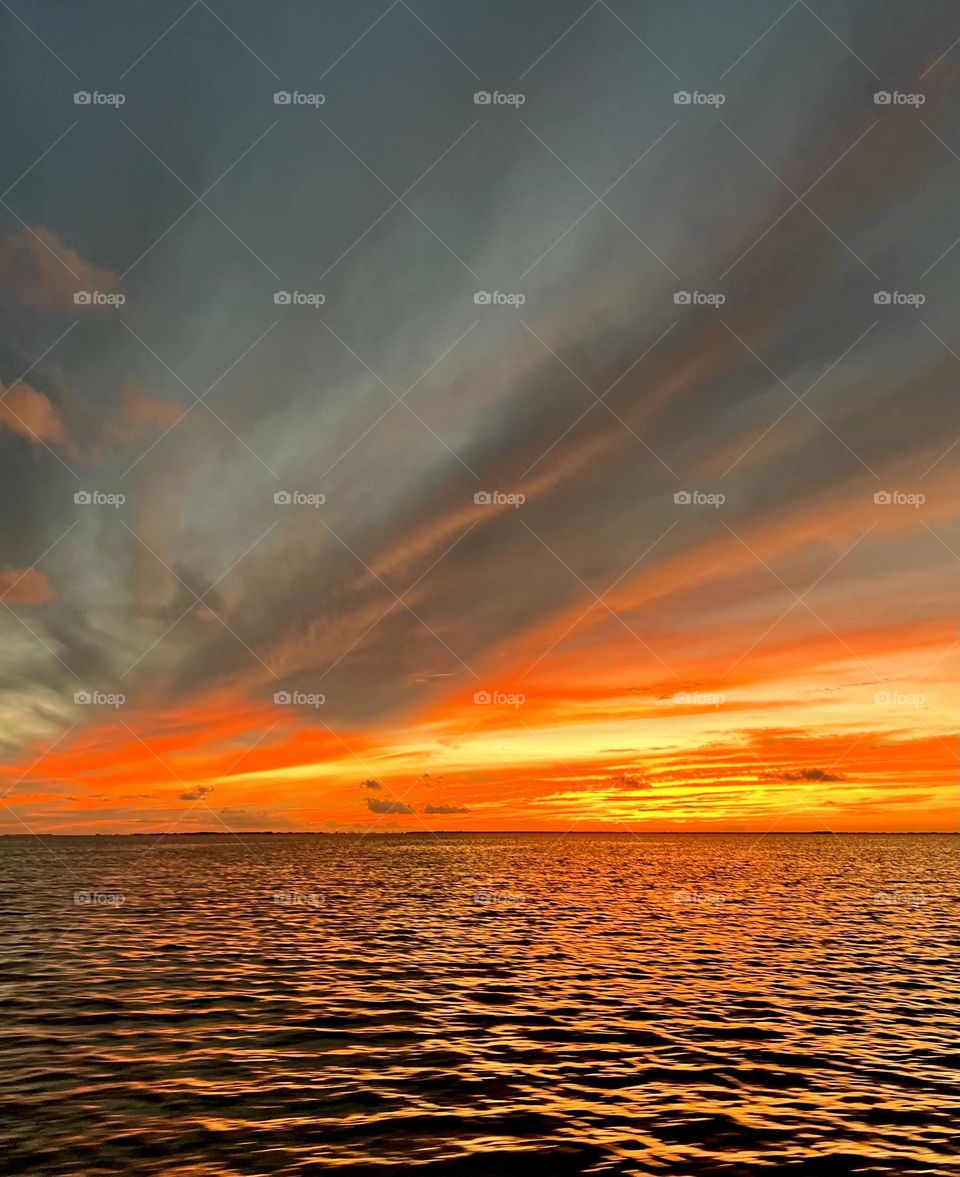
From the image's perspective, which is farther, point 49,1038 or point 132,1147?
point 49,1038

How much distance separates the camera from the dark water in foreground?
1537 cm

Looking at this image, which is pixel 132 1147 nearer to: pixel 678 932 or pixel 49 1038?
pixel 49 1038

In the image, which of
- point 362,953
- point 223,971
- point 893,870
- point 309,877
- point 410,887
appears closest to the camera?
point 223,971

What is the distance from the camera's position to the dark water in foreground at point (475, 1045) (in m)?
15.4

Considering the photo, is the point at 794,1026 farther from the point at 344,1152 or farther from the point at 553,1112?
the point at 344,1152

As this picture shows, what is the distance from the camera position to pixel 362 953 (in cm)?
3662

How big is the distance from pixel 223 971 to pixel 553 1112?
59.8 ft

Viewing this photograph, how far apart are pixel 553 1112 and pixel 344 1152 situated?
4279 mm

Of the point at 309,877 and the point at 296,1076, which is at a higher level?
the point at 296,1076

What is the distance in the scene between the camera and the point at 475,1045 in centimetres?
2211

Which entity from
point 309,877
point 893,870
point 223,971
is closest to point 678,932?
point 223,971

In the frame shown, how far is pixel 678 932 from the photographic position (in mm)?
43812

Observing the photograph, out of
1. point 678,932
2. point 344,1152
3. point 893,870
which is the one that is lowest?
point 893,870

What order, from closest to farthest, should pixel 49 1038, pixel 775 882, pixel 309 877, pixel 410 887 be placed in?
1. pixel 49 1038
2. pixel 410 887
3. pixel 775 882
4. pixel 309 877
